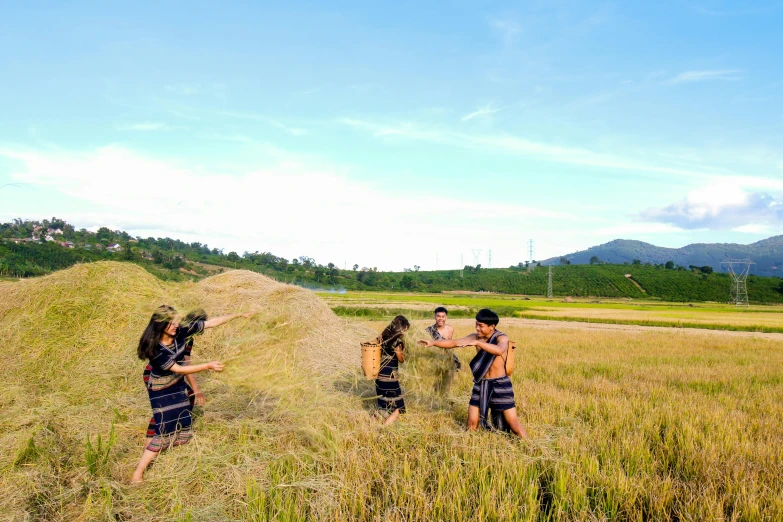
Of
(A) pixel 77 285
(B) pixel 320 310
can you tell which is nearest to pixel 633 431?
(B) pixel 320 310

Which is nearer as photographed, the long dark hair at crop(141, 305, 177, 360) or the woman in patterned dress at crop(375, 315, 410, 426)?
the long dark hair at crop(141, 305, 177, 360)

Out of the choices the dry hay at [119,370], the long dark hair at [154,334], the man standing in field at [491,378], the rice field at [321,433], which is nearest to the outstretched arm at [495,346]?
the man standing in field at [491,378]

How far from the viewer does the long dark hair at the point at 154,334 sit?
14.2ft

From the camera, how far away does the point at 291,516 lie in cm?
350

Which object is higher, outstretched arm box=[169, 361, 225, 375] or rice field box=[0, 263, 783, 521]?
outstretched arm box=[169, 361, 225, 375]

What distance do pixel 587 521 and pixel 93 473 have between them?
444 centimetres

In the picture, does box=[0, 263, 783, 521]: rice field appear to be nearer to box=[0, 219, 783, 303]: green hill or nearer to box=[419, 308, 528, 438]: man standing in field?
box=[419, 308, 528, 438]: man standing in field

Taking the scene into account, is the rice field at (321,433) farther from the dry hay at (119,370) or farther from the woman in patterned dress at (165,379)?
the woman in patterned dress at (165,379)

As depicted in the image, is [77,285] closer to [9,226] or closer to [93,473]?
[93,473]

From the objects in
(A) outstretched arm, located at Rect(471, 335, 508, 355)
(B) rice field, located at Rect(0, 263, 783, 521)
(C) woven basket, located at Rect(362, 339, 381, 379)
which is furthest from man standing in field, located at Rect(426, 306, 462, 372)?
(A) outstretched arm, located at Rect(471, 335, 508, 355)

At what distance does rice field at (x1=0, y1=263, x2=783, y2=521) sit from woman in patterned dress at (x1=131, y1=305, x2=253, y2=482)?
19cm

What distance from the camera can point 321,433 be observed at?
4832mm

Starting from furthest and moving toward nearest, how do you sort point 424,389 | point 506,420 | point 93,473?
point 424,389 < point 506,420 < point 93,473

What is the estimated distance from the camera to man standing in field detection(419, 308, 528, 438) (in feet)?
16.2
